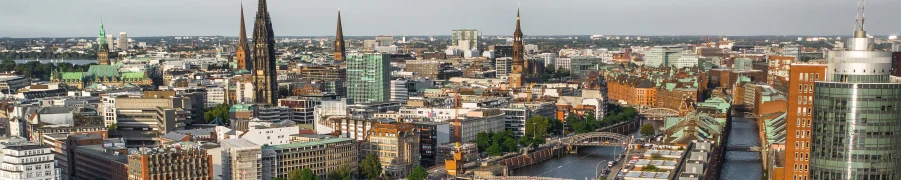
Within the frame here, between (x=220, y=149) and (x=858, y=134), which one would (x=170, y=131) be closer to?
(x=220, y=149)

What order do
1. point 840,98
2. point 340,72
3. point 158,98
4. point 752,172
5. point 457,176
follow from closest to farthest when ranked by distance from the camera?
→ point 840,98 < point 457,176 < point 752,172 < point 158,98 < point 340,72

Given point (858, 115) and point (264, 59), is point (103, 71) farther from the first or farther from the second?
point (858, 115)

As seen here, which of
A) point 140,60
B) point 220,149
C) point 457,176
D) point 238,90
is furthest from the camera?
point 140,60

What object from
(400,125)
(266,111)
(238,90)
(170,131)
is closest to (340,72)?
(238,90)

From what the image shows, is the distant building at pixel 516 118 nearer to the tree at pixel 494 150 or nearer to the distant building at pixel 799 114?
the tree at pixel 494 150

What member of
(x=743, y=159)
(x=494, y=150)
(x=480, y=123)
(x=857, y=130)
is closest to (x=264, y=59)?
(x=480, y=123)
